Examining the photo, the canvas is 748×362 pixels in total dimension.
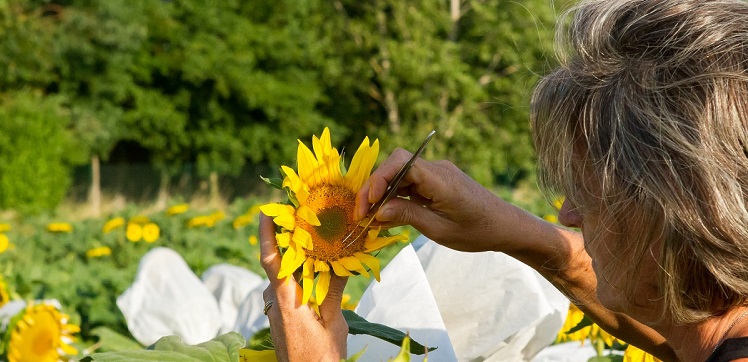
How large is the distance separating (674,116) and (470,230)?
1.57 ft

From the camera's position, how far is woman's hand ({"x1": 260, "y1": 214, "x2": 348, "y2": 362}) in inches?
55.3

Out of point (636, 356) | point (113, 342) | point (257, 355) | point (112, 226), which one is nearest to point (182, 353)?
point (257, 355)

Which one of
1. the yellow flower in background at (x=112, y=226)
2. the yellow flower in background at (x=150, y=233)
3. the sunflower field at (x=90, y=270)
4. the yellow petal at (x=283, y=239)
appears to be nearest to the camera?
the yellow petal at (x=283, y=239)

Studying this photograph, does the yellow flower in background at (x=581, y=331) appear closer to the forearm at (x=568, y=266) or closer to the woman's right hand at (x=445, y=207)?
the forearm at (x=568, y=266)

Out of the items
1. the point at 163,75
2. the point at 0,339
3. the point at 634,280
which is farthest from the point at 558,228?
the point at 163,75

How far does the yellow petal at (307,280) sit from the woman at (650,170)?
0.02 meters

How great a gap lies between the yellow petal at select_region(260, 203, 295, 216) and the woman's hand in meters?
→ 0.03

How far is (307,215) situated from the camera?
1396mm

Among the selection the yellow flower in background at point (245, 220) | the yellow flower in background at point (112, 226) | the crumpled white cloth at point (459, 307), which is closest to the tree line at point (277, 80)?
the yellow flower in background at point (245, 220)

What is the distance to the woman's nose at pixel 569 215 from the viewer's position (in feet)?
4.87

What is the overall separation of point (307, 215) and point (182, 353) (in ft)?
1.23

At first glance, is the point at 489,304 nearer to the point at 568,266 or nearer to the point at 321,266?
the point at 568,266

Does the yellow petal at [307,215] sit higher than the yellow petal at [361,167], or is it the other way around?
the yellow petal at [361,167]

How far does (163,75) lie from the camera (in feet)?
92.4
